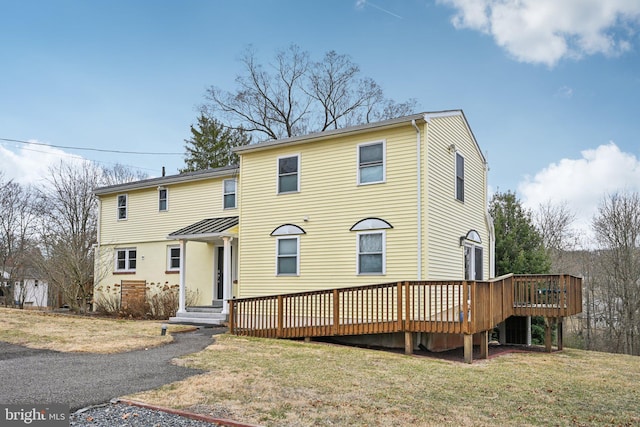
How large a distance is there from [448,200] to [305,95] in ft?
67.7

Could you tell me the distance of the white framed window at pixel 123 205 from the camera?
2231 centimetres

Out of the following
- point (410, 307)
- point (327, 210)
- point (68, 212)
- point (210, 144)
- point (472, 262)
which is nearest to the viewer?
point (410, 307)

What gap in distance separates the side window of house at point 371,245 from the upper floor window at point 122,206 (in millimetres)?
12246

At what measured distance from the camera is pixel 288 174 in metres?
15.6

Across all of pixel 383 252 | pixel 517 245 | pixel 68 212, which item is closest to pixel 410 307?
pixel 383 252

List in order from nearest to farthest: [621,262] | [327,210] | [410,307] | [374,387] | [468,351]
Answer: [374,387] < [468,351] < [410,307] < [327,210] < [621,262]

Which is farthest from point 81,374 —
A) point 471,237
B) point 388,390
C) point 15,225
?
point 15,225

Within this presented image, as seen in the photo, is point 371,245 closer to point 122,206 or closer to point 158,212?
point 158,212

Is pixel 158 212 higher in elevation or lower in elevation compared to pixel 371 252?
higher

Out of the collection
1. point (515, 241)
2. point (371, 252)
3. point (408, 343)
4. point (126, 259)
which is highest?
point (515, 241)

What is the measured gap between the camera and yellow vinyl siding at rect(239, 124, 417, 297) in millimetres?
13438

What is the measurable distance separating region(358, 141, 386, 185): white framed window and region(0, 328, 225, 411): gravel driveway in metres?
6.07

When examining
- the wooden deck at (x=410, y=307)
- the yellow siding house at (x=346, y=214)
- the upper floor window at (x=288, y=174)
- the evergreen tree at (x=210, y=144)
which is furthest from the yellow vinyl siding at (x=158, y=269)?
the evergreen tree at (x=210, y=144)

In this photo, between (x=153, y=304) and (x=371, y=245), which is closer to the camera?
(x=371, y=245)
